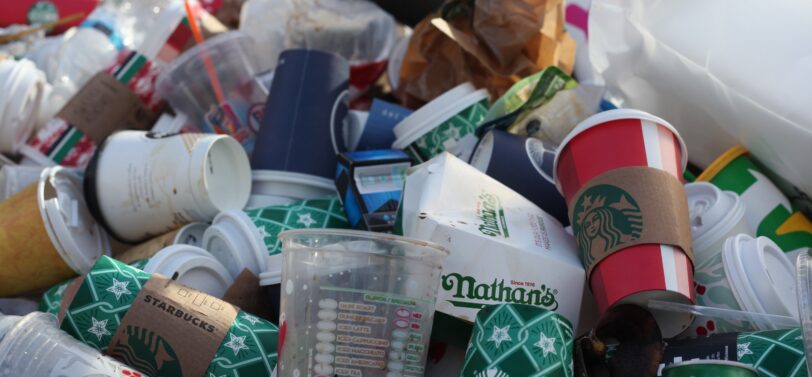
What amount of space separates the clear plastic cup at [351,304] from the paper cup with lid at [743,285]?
21.3 inches

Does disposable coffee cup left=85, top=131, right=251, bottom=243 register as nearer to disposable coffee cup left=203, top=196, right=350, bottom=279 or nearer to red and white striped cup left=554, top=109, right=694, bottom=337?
disposable coffee cup left=203, top=196, right=350, bottom=279

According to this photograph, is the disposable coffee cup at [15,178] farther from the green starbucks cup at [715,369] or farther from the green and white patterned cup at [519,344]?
the green starbucks cup at [715,369]

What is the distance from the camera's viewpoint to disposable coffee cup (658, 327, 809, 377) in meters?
1.12

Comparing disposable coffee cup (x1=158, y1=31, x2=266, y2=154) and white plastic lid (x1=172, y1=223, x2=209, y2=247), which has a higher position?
disposable coffee cup (x1=158, y1=31, x2=266, y2=154)

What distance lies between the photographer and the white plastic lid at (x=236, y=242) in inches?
64.6

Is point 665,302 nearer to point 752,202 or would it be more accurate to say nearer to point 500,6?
point 752,202

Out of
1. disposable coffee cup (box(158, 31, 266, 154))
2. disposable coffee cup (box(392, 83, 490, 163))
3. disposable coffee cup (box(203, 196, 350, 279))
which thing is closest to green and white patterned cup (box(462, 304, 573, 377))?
disposable coffee cup (box(203, 196, 350, 279))

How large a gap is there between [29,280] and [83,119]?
58 centimetres

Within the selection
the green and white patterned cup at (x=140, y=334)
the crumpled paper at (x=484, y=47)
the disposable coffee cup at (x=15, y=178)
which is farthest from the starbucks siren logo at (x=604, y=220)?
the disposable coffee cup at (x=15, y=178)

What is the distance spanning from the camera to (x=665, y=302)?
130 centimetres

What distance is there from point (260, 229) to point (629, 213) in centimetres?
75

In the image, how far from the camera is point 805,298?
1043 millimetres

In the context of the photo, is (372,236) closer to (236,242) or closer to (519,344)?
(519,344)

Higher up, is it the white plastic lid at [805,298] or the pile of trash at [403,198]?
the white plastic lid at [805,298]
